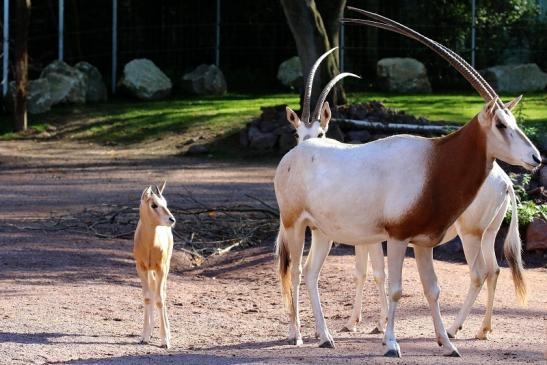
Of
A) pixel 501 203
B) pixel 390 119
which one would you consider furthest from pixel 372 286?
pixel 390 119

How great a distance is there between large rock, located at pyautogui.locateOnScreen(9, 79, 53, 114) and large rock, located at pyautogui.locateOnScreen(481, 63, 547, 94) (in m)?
8.65

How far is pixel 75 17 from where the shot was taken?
2473cm

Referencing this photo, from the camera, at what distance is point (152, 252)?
25.3 feet

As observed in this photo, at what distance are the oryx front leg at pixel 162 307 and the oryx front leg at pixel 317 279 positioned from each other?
94 cm

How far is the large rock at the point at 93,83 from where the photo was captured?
2314 cm

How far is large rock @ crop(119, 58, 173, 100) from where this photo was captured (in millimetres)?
23656

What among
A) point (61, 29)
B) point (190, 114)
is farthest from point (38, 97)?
point (190, 114)

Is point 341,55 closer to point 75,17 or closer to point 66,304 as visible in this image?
point 75,17

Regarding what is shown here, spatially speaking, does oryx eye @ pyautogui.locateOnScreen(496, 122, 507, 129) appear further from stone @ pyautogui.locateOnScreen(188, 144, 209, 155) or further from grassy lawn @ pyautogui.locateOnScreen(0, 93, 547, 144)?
stone @ pyautogui.locateOnScreen(188, 144, 209, 155)

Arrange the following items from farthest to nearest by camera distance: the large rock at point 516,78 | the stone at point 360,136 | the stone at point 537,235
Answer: the large rock at point 516,78 < the stone at point 360,136 < the stone at point 537,235

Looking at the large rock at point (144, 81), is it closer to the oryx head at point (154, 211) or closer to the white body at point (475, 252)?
the white body at point (475, 252)

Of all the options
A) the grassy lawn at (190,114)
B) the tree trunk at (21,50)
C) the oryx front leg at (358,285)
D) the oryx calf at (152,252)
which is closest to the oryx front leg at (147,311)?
the oryx calf at (152,252)

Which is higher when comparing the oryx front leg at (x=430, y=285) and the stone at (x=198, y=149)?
the oryx front leg at (x=430, y=285)

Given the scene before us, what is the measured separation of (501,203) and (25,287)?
3.64 m
